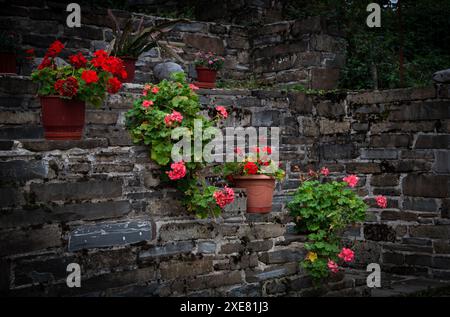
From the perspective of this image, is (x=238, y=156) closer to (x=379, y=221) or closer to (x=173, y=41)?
(x=379, y=221)

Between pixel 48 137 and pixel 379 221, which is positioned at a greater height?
pixel 48 137

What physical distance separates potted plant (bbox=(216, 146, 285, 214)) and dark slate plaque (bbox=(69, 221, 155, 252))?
97cm

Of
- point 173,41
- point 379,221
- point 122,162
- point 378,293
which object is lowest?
point 378,293

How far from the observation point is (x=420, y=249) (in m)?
5.86

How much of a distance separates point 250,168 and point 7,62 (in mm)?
3397

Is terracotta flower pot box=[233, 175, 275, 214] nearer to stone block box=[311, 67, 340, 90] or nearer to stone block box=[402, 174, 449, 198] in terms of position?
stone block box=[402, 174, 449, 198]

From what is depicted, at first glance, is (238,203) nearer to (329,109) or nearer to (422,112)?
(422,112)

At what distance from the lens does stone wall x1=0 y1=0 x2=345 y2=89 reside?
6680 mm

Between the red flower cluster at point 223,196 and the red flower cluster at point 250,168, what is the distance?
484 millimetres

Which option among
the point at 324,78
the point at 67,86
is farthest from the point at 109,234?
the point at 324,78

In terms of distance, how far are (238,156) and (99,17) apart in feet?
11.6

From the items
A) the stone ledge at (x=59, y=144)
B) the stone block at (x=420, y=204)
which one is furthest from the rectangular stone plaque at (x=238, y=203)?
the stone block at (x=420, y=204)

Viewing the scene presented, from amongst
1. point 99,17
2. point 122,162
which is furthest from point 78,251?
point 99,17

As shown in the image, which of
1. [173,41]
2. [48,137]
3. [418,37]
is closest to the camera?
[48,137]
